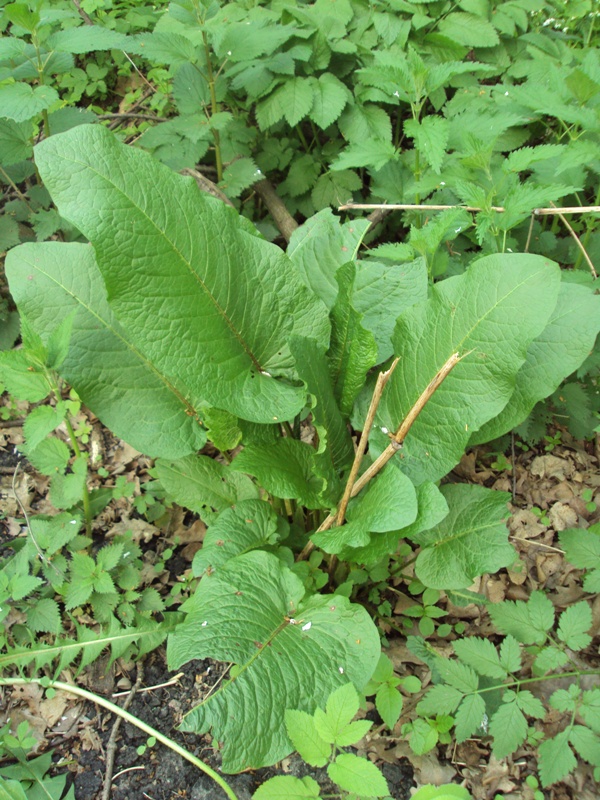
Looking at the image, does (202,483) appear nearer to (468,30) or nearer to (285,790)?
(285,790)

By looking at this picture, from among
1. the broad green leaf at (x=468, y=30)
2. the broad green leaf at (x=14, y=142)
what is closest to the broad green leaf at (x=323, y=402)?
the broad green leaf at (x=14, y=142)

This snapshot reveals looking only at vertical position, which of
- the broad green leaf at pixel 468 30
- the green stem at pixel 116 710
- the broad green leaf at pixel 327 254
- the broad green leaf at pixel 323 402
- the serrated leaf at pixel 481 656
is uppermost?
the broad green leaf at pixel 468 30

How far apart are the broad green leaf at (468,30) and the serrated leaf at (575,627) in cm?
249

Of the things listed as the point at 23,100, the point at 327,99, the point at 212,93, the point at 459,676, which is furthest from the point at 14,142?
the point at 459,676

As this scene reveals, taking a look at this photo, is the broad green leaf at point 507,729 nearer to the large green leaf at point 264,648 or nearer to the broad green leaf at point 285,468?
the large green leaf at point 264,648

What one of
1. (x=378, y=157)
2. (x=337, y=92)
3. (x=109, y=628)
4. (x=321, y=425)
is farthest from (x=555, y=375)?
(x=337, y=92)

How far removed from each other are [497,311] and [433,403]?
31 cm

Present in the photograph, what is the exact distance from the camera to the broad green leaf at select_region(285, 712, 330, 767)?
1283mm

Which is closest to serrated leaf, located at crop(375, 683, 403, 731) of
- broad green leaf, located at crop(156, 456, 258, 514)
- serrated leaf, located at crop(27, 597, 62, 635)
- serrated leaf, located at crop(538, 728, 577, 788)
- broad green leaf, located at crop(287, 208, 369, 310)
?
serrated leaf, located at crop(538, 728, 577, 788)

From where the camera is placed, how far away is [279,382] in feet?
6.12

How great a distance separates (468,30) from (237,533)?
256 cm

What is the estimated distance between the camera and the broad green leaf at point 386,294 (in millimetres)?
1975

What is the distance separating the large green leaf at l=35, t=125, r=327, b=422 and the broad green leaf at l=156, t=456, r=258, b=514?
1.37ft

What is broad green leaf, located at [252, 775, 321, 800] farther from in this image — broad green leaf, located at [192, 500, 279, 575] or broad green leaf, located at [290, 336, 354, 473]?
broad green leaf, located at [290, 336, 354, 473]
